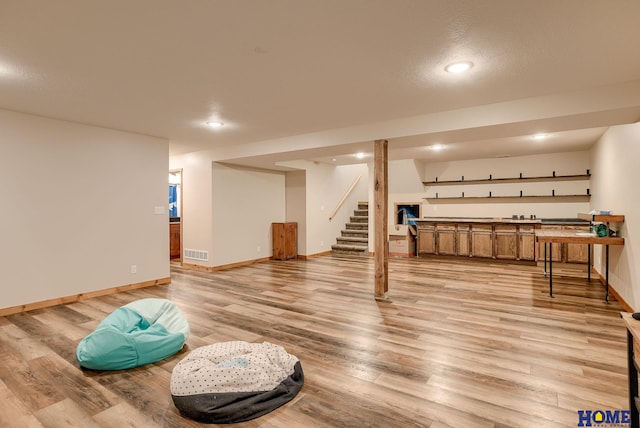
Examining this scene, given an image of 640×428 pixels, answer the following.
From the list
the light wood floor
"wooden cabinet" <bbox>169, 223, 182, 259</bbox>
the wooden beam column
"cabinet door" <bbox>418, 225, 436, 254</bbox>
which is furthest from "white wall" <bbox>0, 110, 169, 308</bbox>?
"cabinet door" <bbox>418, 225, 436, 254</bbox>

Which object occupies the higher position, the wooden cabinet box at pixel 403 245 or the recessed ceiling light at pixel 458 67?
the recessed ceiling light at pixel 458 67

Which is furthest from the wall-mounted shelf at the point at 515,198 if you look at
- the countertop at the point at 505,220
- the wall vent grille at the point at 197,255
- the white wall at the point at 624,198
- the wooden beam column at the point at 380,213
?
the wall vent grille at the point at 197,255

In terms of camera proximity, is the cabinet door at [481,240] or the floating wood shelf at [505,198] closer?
the floating wood shelf at [505,198]

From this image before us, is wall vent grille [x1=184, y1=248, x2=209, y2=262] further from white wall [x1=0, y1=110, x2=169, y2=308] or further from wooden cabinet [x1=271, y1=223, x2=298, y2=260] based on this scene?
wooden cabinet [x1=271, y1=223, x2=298, y2=260]

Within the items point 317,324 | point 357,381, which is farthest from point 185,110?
point 357,381

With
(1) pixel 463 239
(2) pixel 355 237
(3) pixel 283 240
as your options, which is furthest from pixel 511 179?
(3) pixel 283 240

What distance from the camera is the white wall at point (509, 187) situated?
7583 mm

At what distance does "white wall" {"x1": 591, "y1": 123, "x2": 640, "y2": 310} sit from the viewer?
13.0 ft

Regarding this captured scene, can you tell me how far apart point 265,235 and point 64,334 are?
16.2 ft

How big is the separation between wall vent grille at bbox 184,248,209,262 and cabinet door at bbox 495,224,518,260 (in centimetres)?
650

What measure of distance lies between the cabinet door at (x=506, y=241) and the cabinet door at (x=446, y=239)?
0.93 metres

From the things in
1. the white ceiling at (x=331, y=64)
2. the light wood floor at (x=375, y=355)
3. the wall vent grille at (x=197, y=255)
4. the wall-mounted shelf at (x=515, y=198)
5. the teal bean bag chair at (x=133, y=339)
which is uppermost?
the white ceiling at (x=331, y=64)

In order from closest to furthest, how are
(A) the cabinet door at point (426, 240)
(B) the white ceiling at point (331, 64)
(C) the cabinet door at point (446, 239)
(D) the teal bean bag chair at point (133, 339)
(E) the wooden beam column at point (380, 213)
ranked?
1. (B) the white ceiling at point (331, 64)
2. (D) the teal bean bag chair at point (133, 339)
3. (E) the wooden beam column at point (380, 213)
4. (C) the cabinet door at point (446, 239)
5. (A) the cabinet door at point (426, 240)

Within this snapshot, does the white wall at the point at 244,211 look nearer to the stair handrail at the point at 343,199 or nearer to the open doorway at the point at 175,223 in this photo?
the stair handrail at the point at 343,199
